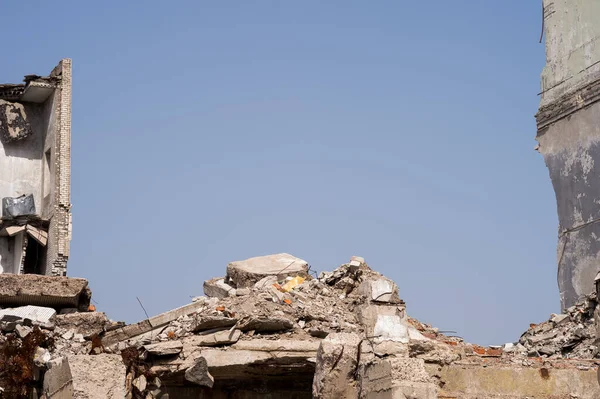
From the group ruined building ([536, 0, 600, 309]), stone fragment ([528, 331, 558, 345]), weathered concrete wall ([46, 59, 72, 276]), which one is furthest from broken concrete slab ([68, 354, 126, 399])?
ruined building ([536, 0, 600, 309])

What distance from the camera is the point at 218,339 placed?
40.9ft

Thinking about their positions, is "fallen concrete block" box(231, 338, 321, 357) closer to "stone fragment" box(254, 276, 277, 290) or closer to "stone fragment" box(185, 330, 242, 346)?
"stone fragment" box(185, 330, 242, 346)

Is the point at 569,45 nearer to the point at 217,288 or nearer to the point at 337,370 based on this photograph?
the point at 217,288

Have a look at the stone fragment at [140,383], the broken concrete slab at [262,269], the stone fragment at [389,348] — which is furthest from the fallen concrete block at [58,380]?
the broken concrete slab at [262,269]

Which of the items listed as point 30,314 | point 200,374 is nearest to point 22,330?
point 30,314

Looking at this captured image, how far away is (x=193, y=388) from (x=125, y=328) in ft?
3.80

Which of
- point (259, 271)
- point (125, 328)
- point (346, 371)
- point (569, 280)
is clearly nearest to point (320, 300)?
point (259, 271)

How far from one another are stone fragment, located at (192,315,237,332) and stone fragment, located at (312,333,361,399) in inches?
92.4

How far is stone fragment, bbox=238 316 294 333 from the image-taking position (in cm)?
1266

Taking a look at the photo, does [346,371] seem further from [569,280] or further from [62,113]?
[62,113]

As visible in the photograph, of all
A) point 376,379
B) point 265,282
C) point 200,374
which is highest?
point 265,282

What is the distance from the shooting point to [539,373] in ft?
35.8

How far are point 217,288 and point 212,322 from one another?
2.19 meters

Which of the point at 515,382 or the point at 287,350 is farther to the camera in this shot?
the point at 287,350
